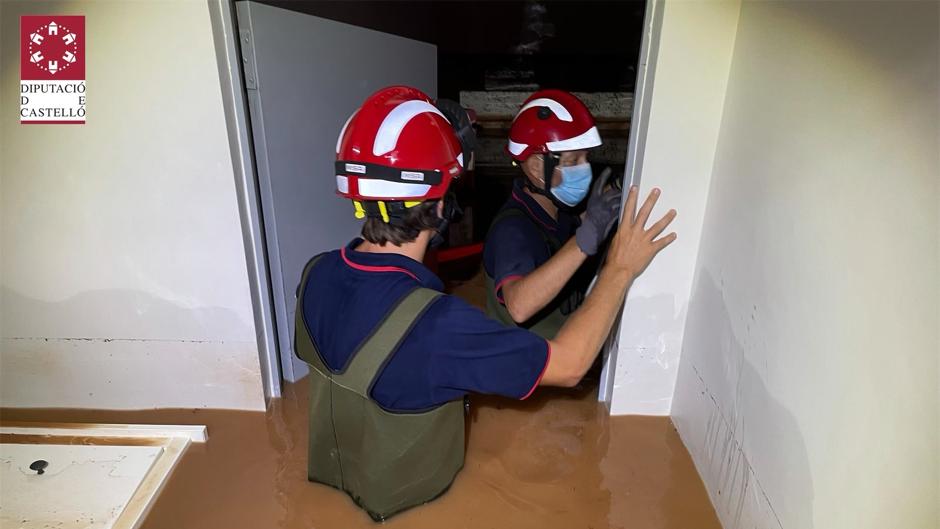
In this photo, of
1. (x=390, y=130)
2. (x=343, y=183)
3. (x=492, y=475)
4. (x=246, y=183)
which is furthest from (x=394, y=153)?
(x=492, y=475)

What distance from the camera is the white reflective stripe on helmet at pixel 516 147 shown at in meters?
2.06

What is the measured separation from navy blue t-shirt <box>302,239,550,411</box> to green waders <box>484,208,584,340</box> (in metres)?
0.65

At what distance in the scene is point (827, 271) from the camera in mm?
1184

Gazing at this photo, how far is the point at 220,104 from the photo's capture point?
191cm

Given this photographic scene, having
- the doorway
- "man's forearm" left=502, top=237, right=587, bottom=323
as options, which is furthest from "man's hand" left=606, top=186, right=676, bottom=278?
the doorway

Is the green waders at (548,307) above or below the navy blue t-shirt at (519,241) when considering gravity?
below

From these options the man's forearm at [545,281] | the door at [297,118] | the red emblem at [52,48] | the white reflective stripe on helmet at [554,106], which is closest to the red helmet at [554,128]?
the white reflective stripe on helmet at [554,106]

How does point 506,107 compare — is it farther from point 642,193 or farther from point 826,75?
point 826,75

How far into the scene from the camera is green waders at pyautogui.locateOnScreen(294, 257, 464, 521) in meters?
1.45

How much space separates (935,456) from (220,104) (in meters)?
2.04

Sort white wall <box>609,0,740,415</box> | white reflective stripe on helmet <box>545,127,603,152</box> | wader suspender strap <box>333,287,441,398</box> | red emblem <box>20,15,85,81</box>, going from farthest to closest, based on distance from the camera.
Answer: white reflective stripe on helmet <box>545,127,603,152</box>, red emblem <box>20,15,85,81</box>, white wall <box>609,0,740,415</box>, wader suspender strap <box>333,287,441,398</box>

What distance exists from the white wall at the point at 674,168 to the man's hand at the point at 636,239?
35 mm

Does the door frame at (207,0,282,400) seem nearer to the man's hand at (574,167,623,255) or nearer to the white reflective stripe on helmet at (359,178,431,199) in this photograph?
the white reflective stripe on helmet at (359,178,431,199)

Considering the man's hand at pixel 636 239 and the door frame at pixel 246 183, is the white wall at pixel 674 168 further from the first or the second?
the door frame at pixel 246 183
